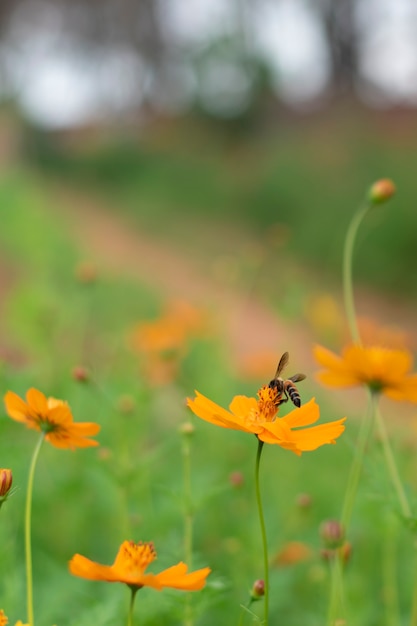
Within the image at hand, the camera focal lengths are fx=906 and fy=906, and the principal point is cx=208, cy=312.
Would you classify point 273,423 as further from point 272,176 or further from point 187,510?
point 272,176

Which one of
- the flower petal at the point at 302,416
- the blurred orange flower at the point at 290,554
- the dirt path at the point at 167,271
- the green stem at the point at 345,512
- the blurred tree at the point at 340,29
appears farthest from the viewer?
the blurred tree at the point at 340,29

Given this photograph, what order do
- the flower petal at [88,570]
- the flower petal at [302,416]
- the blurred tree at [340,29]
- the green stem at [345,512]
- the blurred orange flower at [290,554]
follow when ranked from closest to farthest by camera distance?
the flower petal at [88,570] < the flower petal at [302,416] < the green stem at [345,512] < the blurred orange flower at [290,554] < the blurred tree at [340,29]

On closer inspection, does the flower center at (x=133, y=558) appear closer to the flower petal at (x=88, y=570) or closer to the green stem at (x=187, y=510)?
the flower petal at (x=88, y=570)

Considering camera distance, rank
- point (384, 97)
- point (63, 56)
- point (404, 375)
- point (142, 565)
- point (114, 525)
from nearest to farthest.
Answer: point (142, 565)
point (404, 375)
point (114, 525)
point (384, 97)
point (63, 56)

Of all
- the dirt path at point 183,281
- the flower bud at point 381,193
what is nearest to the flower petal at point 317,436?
the flower bud at point 381,193

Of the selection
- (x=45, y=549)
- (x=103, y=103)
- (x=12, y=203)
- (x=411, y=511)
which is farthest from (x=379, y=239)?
(x=103, y=103)

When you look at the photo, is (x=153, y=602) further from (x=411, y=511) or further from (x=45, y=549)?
(x=45, y=549)

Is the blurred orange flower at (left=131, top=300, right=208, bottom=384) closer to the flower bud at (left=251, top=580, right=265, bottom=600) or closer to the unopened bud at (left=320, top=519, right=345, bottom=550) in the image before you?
the unopened bud at (left=320, top=519, right=345, bottom=550)
